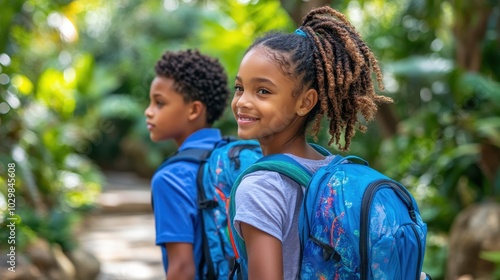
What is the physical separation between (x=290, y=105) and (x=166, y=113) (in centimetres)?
95

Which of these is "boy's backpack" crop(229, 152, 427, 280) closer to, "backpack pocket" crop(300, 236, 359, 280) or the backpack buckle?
"backpack pocket" crop(300, 236, 359, 280)

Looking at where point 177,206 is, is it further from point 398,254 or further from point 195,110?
point 398,254

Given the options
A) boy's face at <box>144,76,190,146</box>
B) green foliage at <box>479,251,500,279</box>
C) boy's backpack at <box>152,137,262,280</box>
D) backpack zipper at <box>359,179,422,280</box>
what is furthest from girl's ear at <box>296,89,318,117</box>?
green foliage at <box>479,251,500,279</box>

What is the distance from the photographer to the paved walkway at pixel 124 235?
7711 millimetres

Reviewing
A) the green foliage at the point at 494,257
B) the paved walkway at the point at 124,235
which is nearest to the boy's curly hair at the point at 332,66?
Result: the green foliage at the point at 494,257

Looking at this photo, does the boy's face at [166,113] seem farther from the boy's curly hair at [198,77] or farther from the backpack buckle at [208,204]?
the backpack buckle at [208,204]

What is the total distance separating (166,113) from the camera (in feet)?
8.25

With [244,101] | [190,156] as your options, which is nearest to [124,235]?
[190,156]

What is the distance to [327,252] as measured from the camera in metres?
1.46

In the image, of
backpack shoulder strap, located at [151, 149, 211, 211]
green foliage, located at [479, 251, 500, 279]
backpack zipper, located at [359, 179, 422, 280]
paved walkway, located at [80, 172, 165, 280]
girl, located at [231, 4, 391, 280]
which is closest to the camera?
backpack zipper, located at [359, 179, 422, 280]

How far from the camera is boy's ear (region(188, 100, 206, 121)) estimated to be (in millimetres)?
2561

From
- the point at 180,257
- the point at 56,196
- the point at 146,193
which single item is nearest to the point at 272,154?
the point at 180,257

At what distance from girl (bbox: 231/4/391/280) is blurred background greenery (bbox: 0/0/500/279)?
9.42ft

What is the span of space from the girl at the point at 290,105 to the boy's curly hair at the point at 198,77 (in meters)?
0.87
